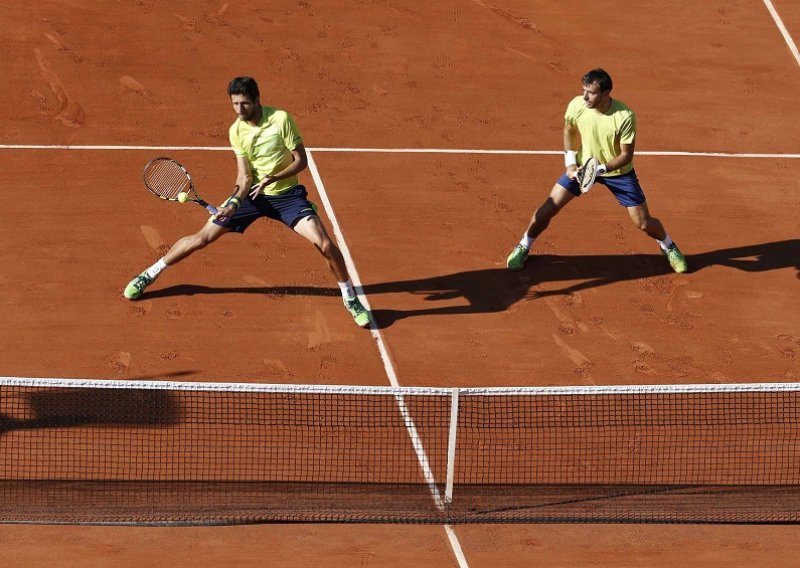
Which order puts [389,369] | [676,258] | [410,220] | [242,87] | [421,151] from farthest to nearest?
[421,151], [410,220], [676,258], [389,369], [242,87]

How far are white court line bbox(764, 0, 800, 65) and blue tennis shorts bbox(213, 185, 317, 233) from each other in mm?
8663

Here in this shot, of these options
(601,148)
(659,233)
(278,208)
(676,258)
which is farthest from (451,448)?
(676,258)

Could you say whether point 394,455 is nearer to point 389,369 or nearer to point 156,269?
point 389,369

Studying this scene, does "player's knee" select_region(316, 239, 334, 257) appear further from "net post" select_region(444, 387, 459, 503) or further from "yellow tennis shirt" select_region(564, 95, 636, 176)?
"yellow tennis shirt" select_region(564, 95, 636, 176)

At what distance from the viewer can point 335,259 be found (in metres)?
10.5

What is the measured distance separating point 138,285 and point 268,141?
187 cm

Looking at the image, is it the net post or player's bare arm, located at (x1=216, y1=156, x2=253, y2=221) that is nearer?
the net post

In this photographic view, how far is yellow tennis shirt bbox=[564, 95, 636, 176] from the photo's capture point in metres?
10.7

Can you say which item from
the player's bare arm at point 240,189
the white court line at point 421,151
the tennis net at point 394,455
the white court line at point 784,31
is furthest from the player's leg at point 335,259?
the white court line at point 784,31

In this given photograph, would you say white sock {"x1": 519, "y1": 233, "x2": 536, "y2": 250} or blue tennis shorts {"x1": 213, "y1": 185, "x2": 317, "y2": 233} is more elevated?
blue tennis shorts {"x1": 213, "y1": 185, "x2": 317, "y2": 233}

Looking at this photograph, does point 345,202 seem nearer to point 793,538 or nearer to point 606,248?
point 606,248

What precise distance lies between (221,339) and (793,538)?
4.91 meters

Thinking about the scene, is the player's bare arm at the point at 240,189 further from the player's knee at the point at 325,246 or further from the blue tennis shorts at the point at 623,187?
the blue tennis shorts at the point at 623,187

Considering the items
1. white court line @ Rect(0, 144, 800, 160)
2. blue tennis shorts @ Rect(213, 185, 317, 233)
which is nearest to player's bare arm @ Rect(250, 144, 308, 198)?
blue tennis shorts @ Rect(213, 185, 317, 233)
